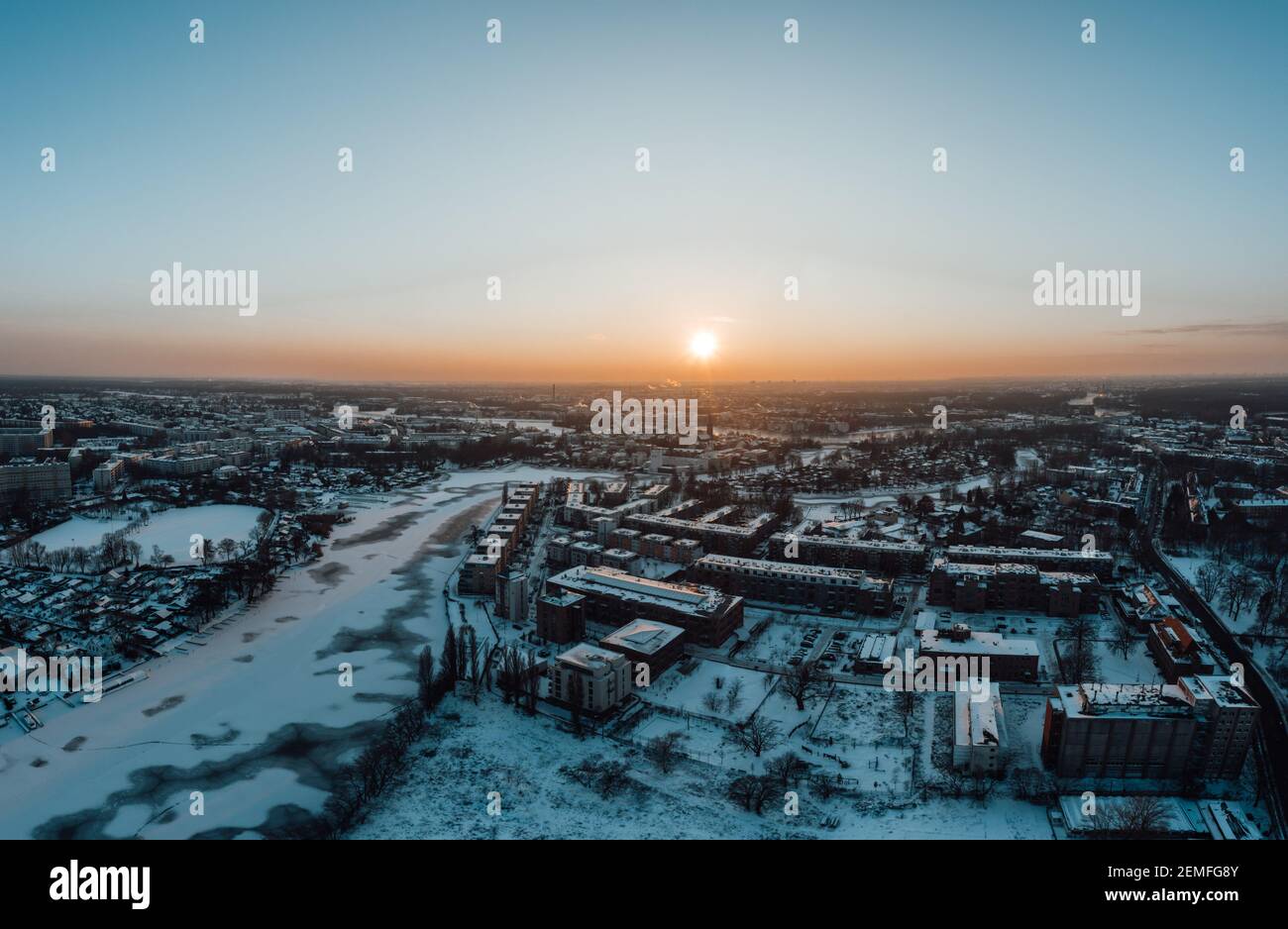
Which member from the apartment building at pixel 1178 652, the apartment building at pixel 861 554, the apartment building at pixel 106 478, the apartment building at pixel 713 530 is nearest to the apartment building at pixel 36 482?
the apartment building at pixel 106 478

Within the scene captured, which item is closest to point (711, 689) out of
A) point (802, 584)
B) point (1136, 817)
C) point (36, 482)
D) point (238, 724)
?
point (802, 584)

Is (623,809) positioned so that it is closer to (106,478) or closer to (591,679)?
(591,679)

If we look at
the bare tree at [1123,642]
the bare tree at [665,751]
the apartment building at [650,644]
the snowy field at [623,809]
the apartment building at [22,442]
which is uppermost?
the apartment building at [22,442]

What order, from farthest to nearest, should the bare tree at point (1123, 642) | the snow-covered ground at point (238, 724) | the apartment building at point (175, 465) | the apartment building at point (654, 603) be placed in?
the apartment building at point (175, 465) → the apartment building at point (654, 603) → the bare tree at point (1123, 642) → the snow-covered ground at point (238, 724)

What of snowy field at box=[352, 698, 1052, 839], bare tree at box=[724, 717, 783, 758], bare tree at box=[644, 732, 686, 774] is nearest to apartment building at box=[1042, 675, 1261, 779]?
snowy field at box=[352, 698, 1052, 839]

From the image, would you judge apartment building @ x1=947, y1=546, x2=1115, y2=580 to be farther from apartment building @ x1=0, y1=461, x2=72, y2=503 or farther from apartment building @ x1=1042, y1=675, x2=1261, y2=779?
apartment building @ x1=0, y1=461, x2=72, y2=503

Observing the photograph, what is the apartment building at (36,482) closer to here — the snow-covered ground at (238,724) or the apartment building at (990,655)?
the snow-covered ground at (238,724)

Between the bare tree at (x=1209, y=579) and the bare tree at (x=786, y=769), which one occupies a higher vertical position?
the bare tree at (x=1209, y=579)
